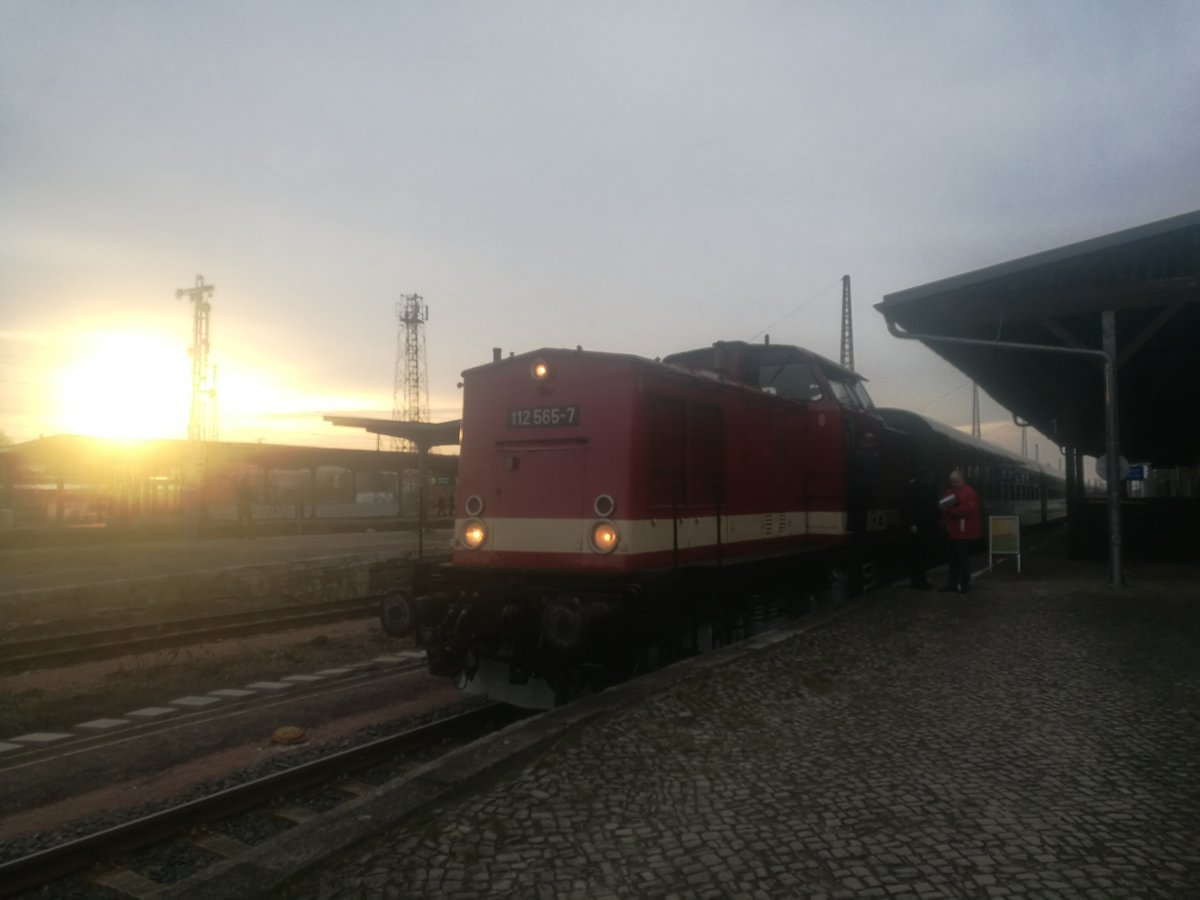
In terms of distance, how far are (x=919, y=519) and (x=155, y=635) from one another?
11586mm

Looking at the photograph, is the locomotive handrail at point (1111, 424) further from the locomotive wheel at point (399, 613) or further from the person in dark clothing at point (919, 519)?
the locomotive wheel at point (399, 613)

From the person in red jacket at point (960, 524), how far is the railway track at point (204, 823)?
8.07m

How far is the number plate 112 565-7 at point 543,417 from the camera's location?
675 centimetres

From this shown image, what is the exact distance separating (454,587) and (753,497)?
3.27 meters

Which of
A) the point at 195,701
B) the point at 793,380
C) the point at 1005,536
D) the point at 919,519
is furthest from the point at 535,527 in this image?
the point at 1005,536

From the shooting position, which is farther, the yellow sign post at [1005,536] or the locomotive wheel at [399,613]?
the yellow sign post at [1005,536]

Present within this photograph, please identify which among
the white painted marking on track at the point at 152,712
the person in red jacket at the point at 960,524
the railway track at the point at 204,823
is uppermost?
the person in red jacket at the point at 960,524

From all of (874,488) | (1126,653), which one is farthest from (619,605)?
(874,488)

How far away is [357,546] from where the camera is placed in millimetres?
23172

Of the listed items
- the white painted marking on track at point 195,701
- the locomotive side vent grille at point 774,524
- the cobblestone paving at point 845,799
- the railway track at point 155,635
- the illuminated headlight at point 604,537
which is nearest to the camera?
the cobblestone paving at point 845,799

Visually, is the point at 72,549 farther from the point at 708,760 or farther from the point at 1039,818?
the point at 1039,818

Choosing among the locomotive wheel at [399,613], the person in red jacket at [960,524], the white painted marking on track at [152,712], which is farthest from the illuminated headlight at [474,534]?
the person in red jacket at [960,524]

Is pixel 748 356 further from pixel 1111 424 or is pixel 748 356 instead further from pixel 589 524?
pixel 1111 424

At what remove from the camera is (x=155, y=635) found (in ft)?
37.5
